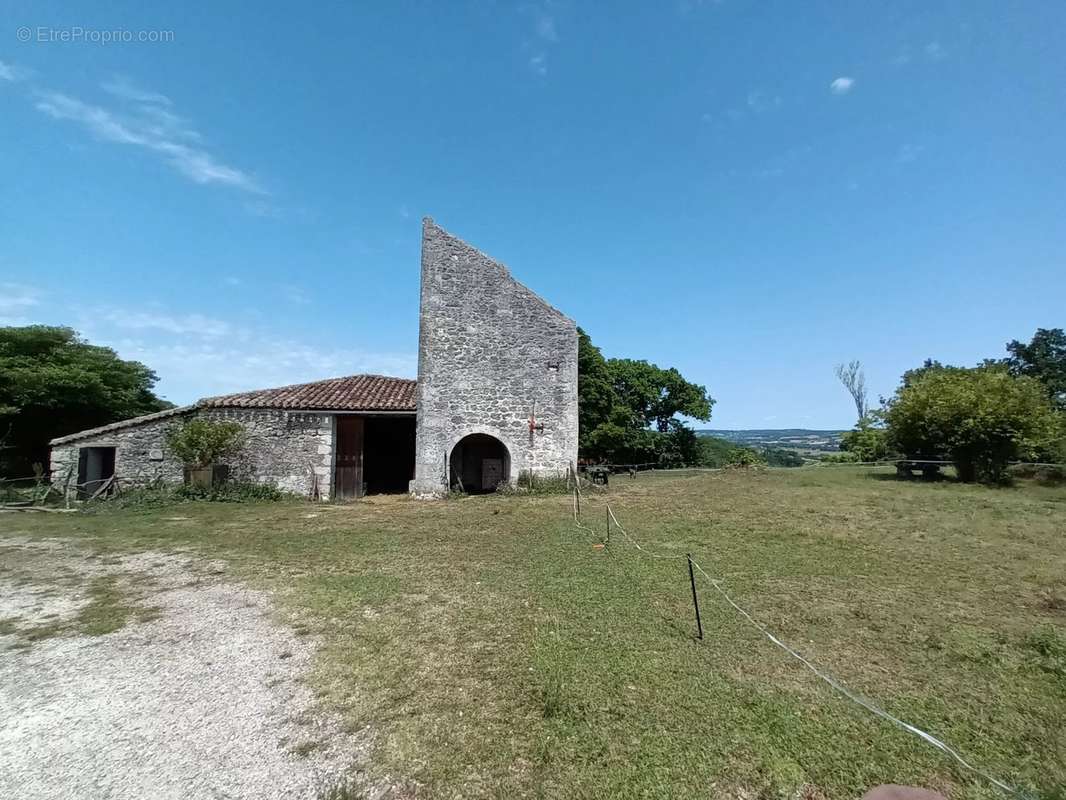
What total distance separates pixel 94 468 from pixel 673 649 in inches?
721

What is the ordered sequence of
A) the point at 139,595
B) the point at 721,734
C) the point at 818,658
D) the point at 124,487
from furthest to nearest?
the point at 124,487 → the point at 139,595 → the point at 818,658 → the point at 721,734

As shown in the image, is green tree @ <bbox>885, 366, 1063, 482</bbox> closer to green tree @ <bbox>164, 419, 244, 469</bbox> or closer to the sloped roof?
the sloped roof

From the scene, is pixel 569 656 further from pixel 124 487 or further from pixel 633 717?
pixel 124 487

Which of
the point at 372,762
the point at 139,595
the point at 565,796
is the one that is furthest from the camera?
the point at 139,595

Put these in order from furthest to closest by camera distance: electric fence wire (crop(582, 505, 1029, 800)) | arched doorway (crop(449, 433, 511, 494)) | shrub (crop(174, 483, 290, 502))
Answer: arched doorway (crop(449, 433, 511, 494)) → shrub (crop(174, 483, 290, 502)) → electric fence wire (crop(582, 505, 1029, 800))

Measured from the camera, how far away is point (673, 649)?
4719 mm

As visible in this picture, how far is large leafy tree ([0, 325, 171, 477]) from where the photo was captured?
19281mm

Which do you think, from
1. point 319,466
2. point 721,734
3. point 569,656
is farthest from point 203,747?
point 319,466

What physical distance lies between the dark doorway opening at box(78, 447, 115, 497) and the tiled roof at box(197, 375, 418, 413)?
3.67 metres

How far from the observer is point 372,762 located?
3.18m

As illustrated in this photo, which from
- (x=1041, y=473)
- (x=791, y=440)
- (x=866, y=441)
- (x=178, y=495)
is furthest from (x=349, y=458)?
(x=791, y=440)

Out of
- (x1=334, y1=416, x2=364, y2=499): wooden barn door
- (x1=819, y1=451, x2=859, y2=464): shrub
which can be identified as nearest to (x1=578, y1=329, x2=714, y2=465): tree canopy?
(x1=819, y1=451, x2=859, y2=464): shrub

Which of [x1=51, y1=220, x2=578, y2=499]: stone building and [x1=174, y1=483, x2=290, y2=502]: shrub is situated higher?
[x1=51, y1=220, x2=578, y2=499]: stone building

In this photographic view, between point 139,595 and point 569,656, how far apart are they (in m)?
5.73
